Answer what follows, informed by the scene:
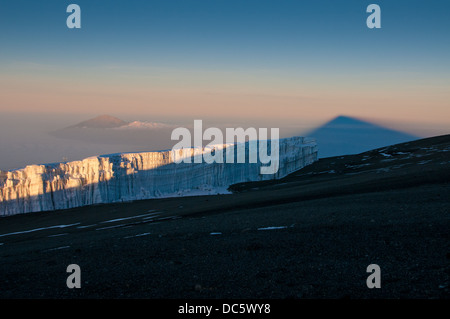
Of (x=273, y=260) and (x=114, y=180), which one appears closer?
(x=273, y=260)

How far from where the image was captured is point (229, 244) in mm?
13234

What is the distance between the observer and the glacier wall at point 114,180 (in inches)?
1833

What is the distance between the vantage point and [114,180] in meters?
53.6

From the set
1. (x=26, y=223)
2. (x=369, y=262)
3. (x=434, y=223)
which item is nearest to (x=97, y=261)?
(x=369, y=262)

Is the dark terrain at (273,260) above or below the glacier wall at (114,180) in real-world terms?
above

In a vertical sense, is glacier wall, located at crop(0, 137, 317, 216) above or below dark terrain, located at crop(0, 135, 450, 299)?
below

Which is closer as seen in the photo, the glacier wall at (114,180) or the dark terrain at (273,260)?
the dark terrain at (273,260)

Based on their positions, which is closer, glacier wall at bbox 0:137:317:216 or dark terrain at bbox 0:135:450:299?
dark terrain at bbox 0:135:450:299

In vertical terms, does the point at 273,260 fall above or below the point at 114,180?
above

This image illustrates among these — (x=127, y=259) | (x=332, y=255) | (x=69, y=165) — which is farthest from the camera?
(x=69, y=165)

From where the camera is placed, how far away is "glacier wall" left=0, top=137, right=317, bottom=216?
4656 centimetres
